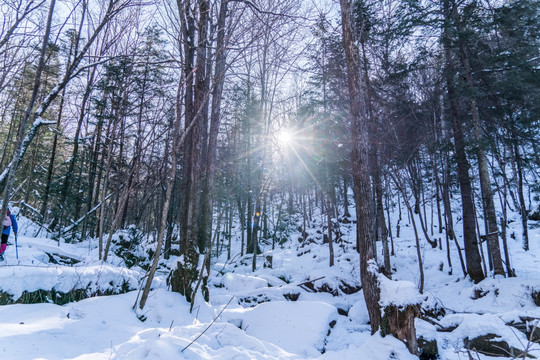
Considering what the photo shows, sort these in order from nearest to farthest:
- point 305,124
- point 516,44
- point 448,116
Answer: point 516,44
point 448,116
point 305,124

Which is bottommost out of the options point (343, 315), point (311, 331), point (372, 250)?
point (343, 315)

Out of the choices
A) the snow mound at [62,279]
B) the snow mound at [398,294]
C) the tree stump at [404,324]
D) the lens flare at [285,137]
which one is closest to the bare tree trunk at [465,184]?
the snow mound at [398,294]

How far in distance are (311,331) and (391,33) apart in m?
10.5

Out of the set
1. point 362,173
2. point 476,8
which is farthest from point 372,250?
point 476,8

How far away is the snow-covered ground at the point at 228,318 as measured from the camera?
2.93m

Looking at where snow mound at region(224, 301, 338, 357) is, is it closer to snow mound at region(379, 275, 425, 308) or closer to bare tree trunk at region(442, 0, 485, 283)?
snow mound at region(379, 275, 425, 308)

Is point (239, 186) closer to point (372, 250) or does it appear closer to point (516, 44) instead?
point (372, 250)

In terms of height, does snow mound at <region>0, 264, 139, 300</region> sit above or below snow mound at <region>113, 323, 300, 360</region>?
above

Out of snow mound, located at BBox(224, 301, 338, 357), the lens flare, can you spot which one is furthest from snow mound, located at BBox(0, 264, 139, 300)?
the lens flare

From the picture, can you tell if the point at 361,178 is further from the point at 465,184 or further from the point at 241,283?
the point at 465,184

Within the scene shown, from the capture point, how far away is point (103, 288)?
5.48 metres

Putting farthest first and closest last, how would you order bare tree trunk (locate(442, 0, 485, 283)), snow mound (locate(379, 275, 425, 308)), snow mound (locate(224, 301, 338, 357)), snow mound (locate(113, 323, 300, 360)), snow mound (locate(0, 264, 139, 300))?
1. bare tree trunk (locate(442, 0, 485, 283))
2. snow mound (locate(224, 301, 338, 357))
3. snow mound (locate(0, 264, 139, 300))
4. snow mound (locate(379, 275, 425, 308))
5. snow mound (locate(113, 323, 300, 360))

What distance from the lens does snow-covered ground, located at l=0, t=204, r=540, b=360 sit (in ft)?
9.61

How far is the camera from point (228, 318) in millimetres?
5371
